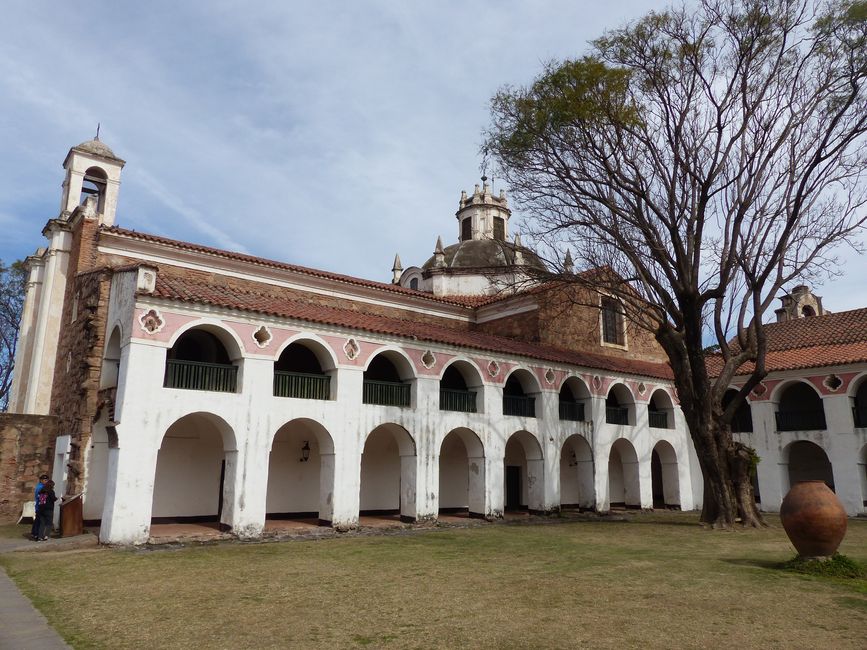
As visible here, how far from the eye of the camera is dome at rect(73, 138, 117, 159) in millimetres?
20469

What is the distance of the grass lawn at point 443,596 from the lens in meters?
5.93

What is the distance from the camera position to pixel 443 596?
7.83m

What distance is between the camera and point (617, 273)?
1764 cm

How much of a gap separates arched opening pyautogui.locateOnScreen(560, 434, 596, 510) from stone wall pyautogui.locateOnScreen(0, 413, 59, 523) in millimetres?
15220

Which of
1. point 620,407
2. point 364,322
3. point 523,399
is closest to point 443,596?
point 364,322

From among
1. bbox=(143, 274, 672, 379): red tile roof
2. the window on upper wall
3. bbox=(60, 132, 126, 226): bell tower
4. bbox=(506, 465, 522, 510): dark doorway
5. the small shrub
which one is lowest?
the small shrub

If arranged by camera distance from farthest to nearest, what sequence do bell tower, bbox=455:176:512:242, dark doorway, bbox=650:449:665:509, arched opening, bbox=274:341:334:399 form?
bell tower, bbox=455:176:512:242 → dark doorway, bbox=650:449:665:509 → arched opening, bbox=274:341:334:399

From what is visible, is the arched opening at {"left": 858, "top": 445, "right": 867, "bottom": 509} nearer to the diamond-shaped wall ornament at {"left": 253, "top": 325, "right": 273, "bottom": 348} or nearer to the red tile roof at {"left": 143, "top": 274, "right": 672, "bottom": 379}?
the red tile roof at {"left": 143, "top": 274, "right": 672, "bottom": 379}

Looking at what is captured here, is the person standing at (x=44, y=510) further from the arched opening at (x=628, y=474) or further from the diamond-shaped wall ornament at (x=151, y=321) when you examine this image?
the arched opening at (x=628, y=474)

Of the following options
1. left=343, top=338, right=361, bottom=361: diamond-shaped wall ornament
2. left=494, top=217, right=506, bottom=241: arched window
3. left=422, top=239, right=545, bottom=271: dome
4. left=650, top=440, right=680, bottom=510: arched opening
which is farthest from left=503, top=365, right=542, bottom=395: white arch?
left=494, top=217, right=506, bottom=241: arched window

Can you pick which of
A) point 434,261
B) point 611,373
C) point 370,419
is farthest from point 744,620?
point 434,261

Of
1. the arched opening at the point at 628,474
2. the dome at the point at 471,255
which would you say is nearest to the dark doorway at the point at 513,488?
the arched opening at the point at 628,474

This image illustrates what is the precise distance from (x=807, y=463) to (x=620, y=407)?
8.43 m

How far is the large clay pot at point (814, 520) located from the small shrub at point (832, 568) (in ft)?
A: 0.44
